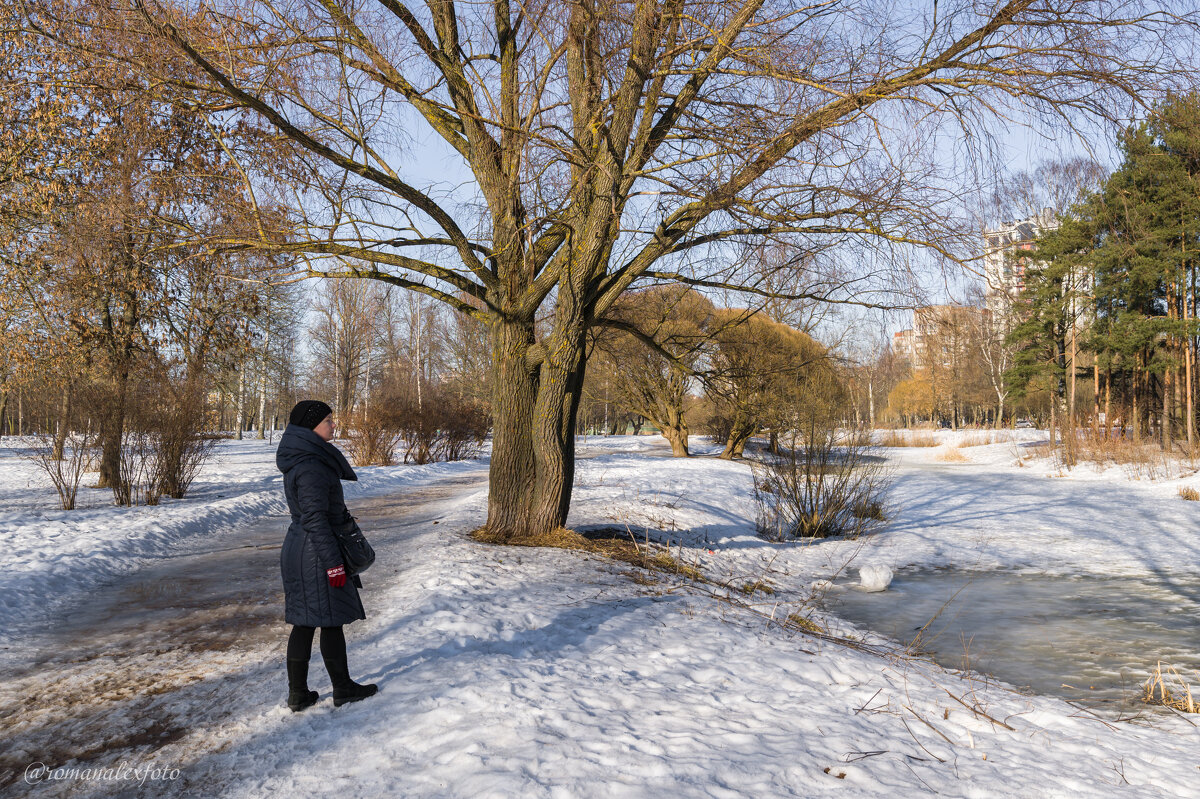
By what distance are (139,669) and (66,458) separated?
8535 mm

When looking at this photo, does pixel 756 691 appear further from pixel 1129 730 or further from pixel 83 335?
pixel 83 335

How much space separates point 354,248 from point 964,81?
5.87 m

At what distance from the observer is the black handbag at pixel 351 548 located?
3795 millimetres

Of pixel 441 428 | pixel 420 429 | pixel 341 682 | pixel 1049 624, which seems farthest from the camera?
pixel 441 428

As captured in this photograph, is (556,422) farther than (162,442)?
No

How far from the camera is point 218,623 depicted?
5.58 m

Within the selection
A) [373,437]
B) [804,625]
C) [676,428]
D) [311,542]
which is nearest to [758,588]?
[804,625]

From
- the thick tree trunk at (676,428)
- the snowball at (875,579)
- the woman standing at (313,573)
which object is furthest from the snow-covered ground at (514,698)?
the thick tree trunk at (676,428)

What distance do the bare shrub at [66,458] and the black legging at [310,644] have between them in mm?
9333

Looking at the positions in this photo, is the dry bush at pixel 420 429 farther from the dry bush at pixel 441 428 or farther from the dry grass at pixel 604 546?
the dry grass at pixel 604 546

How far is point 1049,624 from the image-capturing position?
743 cm

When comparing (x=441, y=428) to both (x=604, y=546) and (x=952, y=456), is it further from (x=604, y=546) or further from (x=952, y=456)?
(x=952, y=456)

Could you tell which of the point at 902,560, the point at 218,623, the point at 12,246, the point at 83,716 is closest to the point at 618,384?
the point at 902,560

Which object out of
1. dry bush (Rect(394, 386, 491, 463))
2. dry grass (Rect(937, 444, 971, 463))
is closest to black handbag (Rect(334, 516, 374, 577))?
dry bush (Rect(394, 386, 491, 463))
